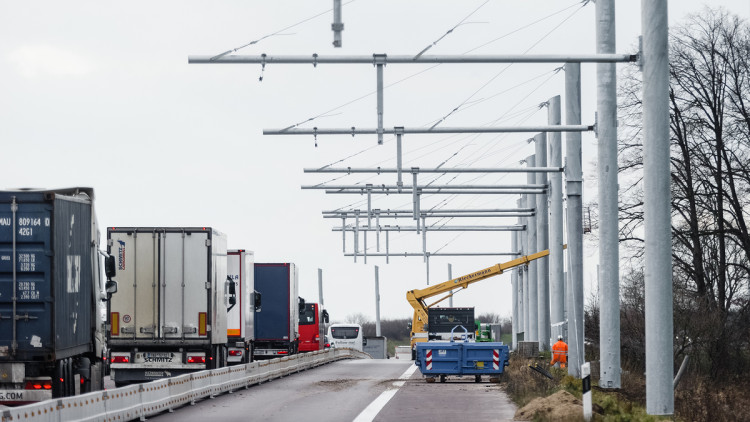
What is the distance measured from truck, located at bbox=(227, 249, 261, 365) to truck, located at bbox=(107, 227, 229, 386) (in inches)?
205

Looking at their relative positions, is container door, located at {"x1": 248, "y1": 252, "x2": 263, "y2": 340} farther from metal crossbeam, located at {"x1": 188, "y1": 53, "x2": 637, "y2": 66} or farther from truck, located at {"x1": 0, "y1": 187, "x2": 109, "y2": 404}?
truck, located at {"x1": 0, "y1": 187, "x2": 109, "y2": 404}

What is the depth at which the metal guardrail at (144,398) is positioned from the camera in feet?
58.4

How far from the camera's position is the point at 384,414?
23.9 meters

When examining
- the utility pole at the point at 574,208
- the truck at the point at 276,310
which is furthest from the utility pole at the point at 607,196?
the truck at the point at 276,310

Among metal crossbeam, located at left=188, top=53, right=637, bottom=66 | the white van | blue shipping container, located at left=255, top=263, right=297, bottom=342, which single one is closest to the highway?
metal crossbeam, located at left=188, top=53, right=637, bottom=66

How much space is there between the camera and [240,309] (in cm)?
3859

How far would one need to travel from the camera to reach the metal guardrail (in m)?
17.8

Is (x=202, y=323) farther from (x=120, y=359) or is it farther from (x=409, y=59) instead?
(x=409, y=59)

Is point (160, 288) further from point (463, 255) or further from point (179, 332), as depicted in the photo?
point (463, 255)

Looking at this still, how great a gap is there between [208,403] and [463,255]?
149ft

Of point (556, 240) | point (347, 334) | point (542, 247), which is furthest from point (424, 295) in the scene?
point (347, 334)

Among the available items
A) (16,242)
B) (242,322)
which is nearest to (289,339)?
(242,322)

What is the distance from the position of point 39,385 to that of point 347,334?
6884cm

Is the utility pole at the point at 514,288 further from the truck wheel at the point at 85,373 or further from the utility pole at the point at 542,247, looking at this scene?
the truck wheel at the point at 85,373
